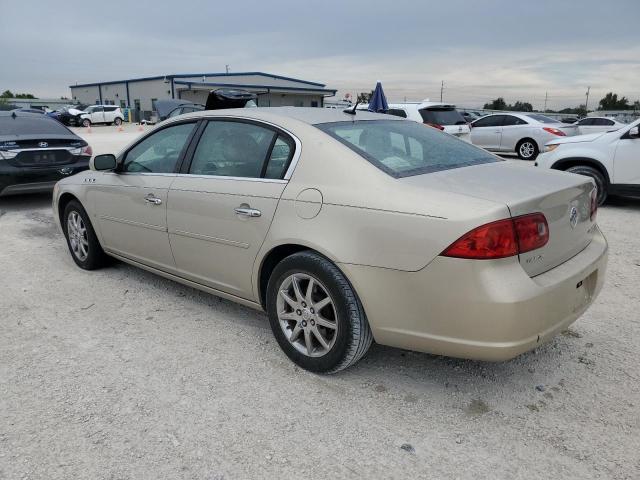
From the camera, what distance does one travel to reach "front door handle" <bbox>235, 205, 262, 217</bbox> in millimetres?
3133

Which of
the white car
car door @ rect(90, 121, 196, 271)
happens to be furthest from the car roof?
the white car

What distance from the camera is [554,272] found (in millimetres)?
2643

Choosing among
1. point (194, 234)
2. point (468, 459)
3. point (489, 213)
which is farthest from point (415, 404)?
point (194, 234)

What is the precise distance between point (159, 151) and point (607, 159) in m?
6.43

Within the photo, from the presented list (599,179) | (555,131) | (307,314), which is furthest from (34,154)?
(555,131)

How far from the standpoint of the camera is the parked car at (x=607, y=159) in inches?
290

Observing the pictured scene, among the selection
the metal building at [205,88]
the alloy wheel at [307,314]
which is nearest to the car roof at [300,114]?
the alloy wheel at [307,314]

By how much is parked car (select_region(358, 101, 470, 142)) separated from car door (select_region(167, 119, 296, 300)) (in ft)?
33.0

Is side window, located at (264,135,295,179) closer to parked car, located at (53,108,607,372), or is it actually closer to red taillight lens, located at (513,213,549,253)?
parked car, located at (53,108,607,372)

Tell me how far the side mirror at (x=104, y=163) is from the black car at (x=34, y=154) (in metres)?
4.01

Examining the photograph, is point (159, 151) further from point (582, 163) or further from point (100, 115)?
point (100, 115)

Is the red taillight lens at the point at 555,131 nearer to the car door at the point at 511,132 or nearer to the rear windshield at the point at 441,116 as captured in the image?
the car door at the point at 511,132

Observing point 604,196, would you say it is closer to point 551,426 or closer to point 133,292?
point 551,426

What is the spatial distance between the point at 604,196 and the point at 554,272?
5.93 m
